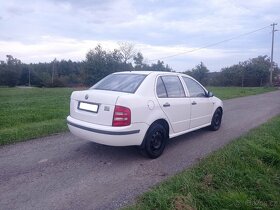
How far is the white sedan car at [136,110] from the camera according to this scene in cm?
503

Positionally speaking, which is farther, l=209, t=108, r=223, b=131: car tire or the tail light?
l=209, t=108, r=223, b=131: car tire

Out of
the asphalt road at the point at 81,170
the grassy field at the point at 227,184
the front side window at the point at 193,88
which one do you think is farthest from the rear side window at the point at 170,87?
the grassy field at the point at 227,184

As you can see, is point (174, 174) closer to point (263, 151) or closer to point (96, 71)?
point (263, 151)

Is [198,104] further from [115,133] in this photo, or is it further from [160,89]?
[115,133]

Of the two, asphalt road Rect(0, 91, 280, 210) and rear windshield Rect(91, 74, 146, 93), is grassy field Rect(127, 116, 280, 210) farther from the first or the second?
rear windshield Rect(91, 74, 146, 93)

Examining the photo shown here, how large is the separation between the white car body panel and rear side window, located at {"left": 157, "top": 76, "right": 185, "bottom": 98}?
104mm

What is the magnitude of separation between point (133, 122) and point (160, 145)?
99 cm

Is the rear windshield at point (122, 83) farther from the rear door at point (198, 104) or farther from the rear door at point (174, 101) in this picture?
the rear door at point (198, 104)

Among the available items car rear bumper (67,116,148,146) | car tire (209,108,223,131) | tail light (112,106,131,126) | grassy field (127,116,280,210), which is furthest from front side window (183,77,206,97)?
tail light (112,106,131,126)

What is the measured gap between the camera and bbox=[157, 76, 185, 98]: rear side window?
5.90m

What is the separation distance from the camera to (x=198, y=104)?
695 centimetres

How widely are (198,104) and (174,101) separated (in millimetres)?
1111

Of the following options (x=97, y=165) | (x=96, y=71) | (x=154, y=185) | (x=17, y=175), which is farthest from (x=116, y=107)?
(x=96, y=71)

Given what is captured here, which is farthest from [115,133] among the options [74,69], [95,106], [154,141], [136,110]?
[74,69]
